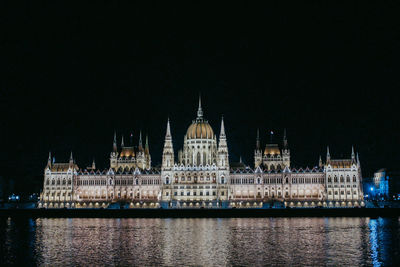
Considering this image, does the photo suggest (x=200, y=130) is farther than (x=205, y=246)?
Yes

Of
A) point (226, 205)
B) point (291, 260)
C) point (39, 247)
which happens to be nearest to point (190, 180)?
point (226, 205)

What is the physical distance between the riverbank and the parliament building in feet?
71.2

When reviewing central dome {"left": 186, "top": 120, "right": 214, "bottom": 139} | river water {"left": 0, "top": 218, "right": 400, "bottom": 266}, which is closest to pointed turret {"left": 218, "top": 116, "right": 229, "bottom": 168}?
central dome {"left": 186, "top": 120, "right": 214, "bottom": 139}

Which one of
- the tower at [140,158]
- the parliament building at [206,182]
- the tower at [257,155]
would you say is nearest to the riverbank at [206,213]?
the parliament building at [206,182]

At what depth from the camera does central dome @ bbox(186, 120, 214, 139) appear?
149 meters

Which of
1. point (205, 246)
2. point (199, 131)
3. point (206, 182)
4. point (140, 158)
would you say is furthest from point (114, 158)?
point (205, 246)

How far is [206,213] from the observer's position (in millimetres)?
107625

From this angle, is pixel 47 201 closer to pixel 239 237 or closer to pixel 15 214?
pixel 15 214

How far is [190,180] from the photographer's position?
13962 cm

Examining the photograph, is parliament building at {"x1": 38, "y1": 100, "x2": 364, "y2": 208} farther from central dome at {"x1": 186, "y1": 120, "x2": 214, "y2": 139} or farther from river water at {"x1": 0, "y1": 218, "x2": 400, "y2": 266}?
river water at {"x1": 0, "y1": 218, "x2": 400, "y2": 266}

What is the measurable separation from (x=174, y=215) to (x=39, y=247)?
54577 mm

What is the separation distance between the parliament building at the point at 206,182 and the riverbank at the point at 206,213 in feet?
71.2

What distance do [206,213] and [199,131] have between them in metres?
45.1

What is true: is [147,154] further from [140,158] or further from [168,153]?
[168,153]
